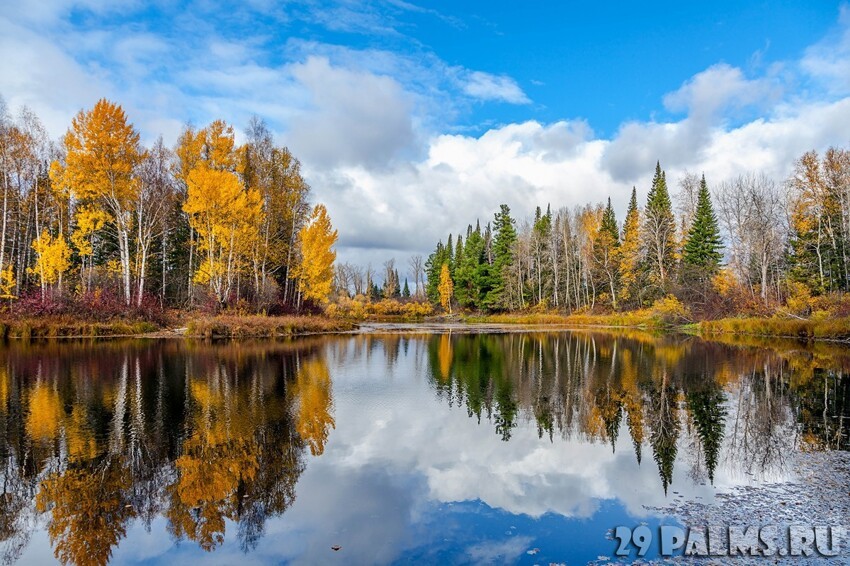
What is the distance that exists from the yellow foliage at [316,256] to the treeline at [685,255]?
30.7 m

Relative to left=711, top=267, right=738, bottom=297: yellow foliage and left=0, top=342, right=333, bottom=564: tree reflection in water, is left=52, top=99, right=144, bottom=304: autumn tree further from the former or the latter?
left=711, top=267, right=738, bottom=297: yellow foliage

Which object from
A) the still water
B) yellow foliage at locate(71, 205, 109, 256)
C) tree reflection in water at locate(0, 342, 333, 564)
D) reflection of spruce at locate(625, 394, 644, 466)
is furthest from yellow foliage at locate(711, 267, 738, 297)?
yellow foliage at locate(71, 205, 109, 256)

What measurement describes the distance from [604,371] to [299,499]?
47.5ft

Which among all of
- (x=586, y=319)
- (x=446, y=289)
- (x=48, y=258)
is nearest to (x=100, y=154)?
(x=48, y=258)

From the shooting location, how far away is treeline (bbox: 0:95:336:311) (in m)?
29.9

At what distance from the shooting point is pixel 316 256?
38094mm

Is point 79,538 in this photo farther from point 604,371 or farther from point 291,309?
point 291,309

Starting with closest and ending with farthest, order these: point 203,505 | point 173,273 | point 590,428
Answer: point 203,505
point 590,428
point 173,273

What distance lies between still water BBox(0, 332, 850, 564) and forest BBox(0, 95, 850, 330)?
16.4 metres

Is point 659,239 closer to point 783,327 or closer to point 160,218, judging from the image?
point 783,327

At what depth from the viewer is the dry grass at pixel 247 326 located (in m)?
28.5

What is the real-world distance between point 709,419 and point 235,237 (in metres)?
29.5

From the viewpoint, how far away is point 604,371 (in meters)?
18.3

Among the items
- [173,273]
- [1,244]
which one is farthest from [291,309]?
[1,244]
